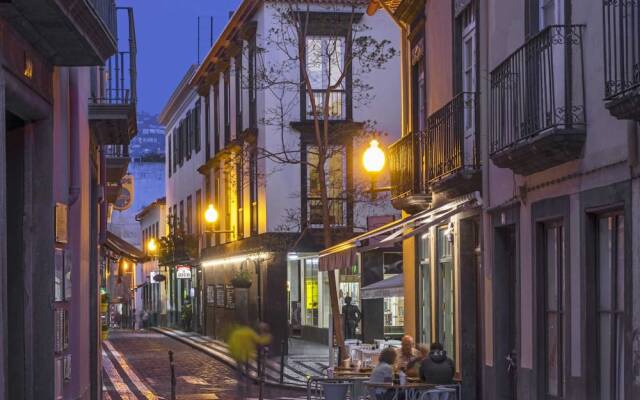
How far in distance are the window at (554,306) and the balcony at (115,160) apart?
12492 mm

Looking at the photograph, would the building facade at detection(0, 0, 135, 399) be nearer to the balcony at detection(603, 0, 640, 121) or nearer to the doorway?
the balcony at detection(603, 0, 640, 121)

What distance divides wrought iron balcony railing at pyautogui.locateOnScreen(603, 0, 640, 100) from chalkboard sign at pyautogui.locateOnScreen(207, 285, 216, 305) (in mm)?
40751

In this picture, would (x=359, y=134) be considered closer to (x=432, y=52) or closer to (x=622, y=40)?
(x=432, y=52)

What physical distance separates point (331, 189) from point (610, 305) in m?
25.5

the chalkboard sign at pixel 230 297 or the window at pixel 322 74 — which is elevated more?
the window at pixel 322 74

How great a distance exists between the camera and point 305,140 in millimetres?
37312

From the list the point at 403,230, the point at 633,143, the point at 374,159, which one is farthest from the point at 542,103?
the point at 374,159

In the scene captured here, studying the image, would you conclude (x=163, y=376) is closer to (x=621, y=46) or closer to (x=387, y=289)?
(x=387, y=289)

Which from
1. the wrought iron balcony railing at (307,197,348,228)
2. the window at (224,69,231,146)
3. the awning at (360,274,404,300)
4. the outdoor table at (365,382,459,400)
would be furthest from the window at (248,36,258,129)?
the outdoor table at (365,382,459,400)

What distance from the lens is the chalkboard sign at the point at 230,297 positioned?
45.4m

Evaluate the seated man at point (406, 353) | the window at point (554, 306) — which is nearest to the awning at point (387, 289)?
the seated man at point (406, 353)

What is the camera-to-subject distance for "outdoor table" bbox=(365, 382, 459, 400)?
16.4m

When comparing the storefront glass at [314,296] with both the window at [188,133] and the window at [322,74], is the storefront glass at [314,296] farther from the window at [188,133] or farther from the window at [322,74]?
the window at [188,133]

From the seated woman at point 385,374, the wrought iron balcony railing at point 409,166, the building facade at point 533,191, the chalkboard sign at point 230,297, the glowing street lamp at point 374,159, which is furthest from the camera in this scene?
the chalkboard sign at point 230,297
